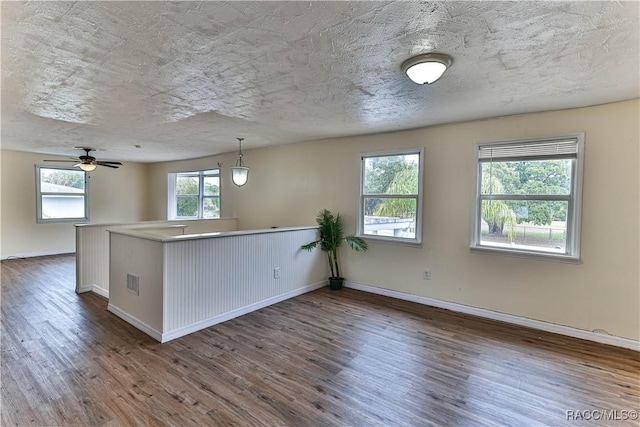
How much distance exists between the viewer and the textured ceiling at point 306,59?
161 centimetres

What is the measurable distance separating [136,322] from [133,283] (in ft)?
1.39

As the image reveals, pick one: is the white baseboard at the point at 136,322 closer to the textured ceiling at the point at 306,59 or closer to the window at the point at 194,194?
the textured ceiling at the point at 306,59

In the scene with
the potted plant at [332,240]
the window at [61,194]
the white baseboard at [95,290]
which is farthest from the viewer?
the window at [61,194]

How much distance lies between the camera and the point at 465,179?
3740 millimetres

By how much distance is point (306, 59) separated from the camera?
2143 mm

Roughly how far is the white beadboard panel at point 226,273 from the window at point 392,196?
1.05m

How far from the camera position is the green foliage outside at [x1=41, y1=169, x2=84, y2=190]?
276 inches

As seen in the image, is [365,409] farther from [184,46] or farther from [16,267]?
[16,267]

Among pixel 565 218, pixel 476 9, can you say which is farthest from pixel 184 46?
pixel 565 218

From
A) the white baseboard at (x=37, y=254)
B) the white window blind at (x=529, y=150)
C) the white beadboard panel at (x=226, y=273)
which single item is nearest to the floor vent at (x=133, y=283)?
the white beadboard panel at (x=226, y=273)

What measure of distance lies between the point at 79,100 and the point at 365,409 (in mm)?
3865

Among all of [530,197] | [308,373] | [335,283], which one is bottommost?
[308,373]

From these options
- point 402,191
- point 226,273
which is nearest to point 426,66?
point 402,191

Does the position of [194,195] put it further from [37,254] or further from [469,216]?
[469,216]
